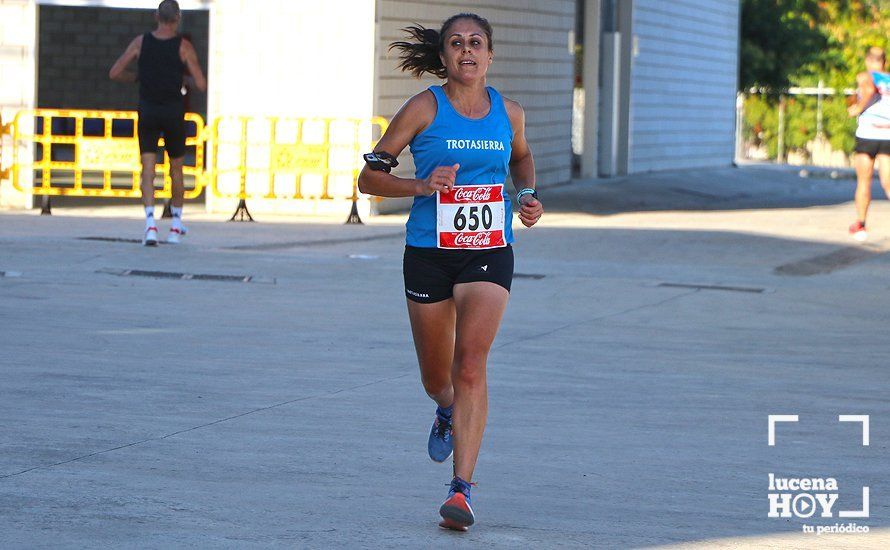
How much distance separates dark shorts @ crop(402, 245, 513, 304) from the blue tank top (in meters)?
0.05

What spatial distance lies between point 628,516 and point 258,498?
52.4 inches

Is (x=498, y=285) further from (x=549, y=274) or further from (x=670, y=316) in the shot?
(x=549, y=274)

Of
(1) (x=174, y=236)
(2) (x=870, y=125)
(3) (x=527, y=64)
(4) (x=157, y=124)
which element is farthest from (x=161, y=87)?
(3) (x=527, y=64)

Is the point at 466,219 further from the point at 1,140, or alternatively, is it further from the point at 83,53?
the point at 83,53

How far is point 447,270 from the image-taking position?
A: 6.46m

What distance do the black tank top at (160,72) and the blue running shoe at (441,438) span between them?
32.3ft

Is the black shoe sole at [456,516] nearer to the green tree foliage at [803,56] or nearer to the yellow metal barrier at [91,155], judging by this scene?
the yellow metal barrier at [91,155]

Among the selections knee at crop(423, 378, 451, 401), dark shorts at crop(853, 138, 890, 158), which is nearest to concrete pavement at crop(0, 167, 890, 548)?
knee at crop(423, 378, 451, 401)

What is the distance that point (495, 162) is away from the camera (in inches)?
257

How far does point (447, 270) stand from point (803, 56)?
36.5 metres

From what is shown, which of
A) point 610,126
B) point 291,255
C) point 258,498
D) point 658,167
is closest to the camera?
point 258,498

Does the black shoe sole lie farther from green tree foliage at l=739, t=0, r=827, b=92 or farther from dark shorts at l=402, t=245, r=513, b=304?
green tree foliage at l=739, t=0, r=827, b=92

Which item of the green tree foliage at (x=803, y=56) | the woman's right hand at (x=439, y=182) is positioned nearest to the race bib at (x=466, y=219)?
the woman's right hand at (x=439, y=182)

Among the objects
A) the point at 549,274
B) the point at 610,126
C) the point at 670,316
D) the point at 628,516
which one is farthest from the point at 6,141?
the point at 628,516
